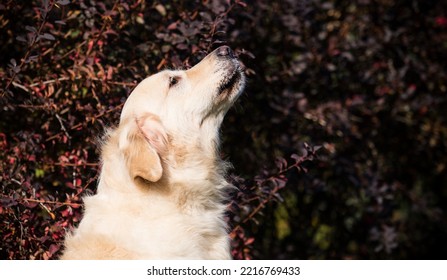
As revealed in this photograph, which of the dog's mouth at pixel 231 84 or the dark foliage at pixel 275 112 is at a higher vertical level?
the dog's mouth at pixel 231 84

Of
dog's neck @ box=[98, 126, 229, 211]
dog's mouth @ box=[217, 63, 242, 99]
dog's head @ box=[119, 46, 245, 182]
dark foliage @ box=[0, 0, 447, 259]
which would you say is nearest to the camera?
dog's neck @ box=[98, 126, 229, 211]

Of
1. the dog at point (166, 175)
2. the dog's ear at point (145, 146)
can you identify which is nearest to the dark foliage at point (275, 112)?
the dog at point (166, 175)

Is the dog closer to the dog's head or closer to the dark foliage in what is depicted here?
the dog's head

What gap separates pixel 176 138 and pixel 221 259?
73cm

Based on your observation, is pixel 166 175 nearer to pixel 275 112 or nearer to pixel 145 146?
pixel 145 146

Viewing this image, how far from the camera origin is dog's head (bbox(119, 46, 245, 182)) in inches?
157

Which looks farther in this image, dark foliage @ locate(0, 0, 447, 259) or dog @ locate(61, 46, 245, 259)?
dark foliage @ locate(0, 0, 447, 259)

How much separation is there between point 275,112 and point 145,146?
2.35m

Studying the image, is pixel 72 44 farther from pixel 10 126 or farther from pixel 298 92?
pixel 298 92

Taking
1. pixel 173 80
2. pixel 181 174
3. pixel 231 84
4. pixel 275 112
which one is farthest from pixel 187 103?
pixel 275 112

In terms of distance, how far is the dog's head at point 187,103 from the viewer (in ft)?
13.1

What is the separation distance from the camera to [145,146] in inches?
147

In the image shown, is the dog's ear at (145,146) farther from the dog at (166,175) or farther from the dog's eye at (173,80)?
the dog's eye at (173,80)

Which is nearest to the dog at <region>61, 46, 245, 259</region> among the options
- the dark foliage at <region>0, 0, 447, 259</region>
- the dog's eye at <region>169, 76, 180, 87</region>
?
the dog's eye at <region>169, 76, 180, 87</region>
